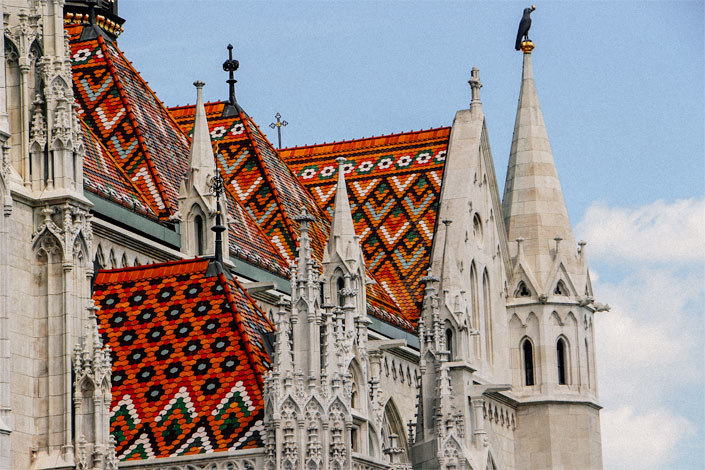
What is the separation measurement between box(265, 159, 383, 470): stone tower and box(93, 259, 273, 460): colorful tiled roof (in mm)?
447

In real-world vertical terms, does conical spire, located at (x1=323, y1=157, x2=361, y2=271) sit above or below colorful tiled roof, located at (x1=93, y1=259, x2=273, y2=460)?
above

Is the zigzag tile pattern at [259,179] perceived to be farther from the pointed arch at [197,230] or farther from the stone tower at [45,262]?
the stone tower at [45,262]

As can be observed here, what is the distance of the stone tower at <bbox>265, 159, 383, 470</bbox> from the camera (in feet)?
77.9

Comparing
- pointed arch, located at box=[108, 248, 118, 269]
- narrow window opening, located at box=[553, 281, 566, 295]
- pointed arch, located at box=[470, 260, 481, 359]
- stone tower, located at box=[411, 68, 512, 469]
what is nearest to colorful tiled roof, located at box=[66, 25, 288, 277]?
pointed arch, located at box=[108, 248, 118, 269]

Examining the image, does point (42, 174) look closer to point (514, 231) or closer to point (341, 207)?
point (341, 207)

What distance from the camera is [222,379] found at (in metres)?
24.4

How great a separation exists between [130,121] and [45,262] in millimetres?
10573

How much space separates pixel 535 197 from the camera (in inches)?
1770

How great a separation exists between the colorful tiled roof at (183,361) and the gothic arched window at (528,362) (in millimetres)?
18445

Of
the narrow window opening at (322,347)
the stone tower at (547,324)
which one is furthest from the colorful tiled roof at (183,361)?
the stone tower at (547,324)

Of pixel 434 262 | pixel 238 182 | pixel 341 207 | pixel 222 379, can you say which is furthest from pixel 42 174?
pixel 434 262

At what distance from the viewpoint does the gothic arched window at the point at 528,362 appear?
43625 millimetres

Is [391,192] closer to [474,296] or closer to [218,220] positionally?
[474,296]

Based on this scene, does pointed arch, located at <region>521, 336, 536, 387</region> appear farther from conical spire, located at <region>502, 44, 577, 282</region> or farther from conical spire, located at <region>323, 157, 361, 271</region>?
conical spire, located at <region>323, 157, 361, 271</region>
